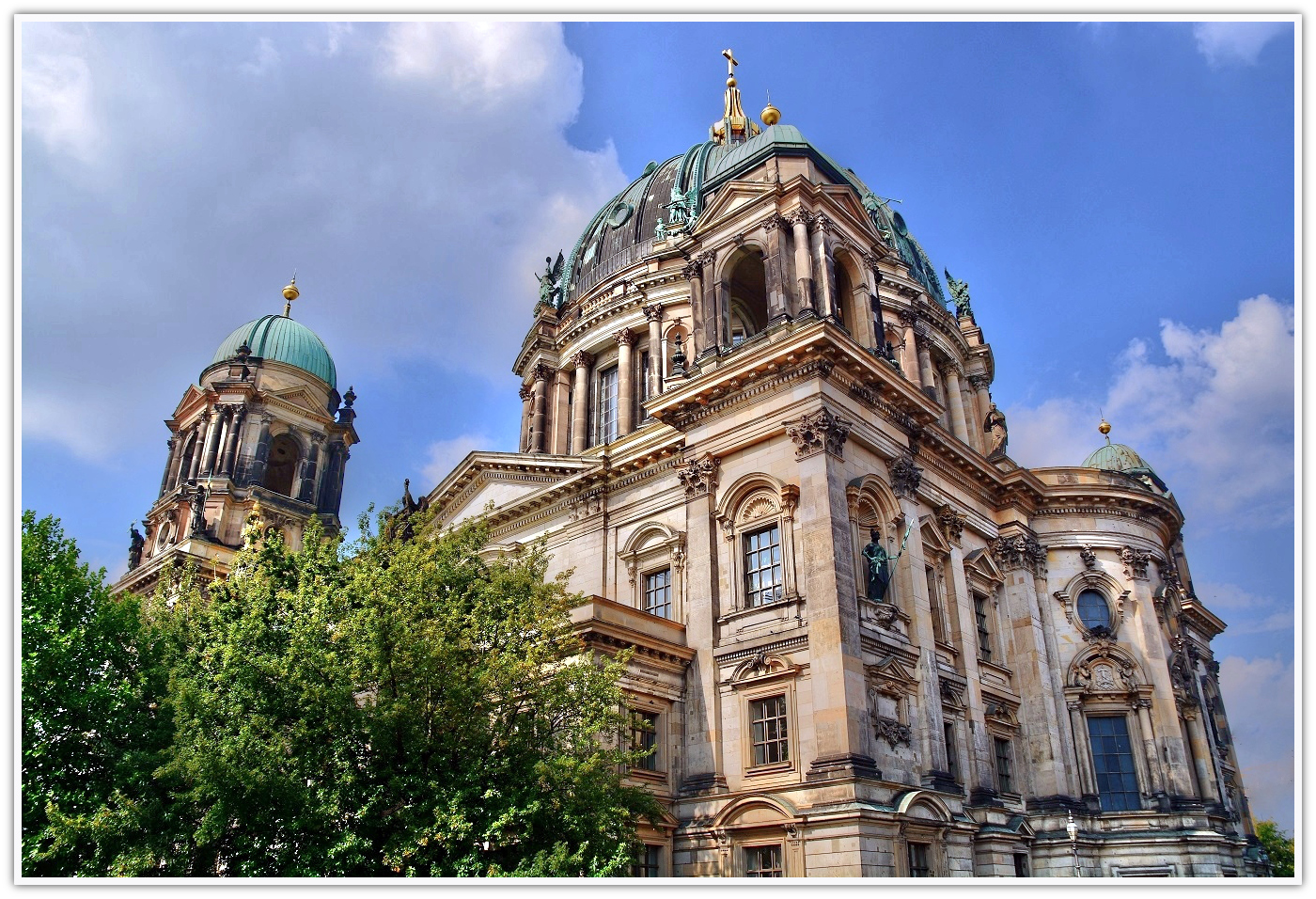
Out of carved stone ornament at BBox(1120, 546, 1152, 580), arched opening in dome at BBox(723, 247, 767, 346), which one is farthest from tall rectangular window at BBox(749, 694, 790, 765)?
carved stone ornament at BBox(1120, 546, 1152, 580)

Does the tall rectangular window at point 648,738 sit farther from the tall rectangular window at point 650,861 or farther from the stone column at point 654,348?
the stone column at point 654,348

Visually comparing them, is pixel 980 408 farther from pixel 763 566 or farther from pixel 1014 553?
pixel 763 566

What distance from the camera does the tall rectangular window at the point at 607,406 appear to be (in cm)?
4253

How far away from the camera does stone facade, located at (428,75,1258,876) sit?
2233 cm

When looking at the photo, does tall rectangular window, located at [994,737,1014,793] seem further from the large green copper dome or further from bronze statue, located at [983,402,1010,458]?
the large green copper dome

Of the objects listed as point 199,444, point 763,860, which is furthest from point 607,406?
point 763,860

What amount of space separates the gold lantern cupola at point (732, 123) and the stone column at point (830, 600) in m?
34.5

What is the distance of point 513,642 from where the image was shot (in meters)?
18.1

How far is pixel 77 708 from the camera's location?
19.7m

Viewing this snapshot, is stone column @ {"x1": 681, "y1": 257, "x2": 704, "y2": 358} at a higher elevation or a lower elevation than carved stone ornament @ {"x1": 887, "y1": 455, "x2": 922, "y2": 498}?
higher

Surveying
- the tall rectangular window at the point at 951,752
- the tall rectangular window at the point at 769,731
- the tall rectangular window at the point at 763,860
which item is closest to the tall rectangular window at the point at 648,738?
the tall rectangular window at the point at 769,731

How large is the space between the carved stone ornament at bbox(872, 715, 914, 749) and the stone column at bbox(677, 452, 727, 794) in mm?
3892

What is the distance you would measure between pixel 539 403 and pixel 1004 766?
26.0 metres
